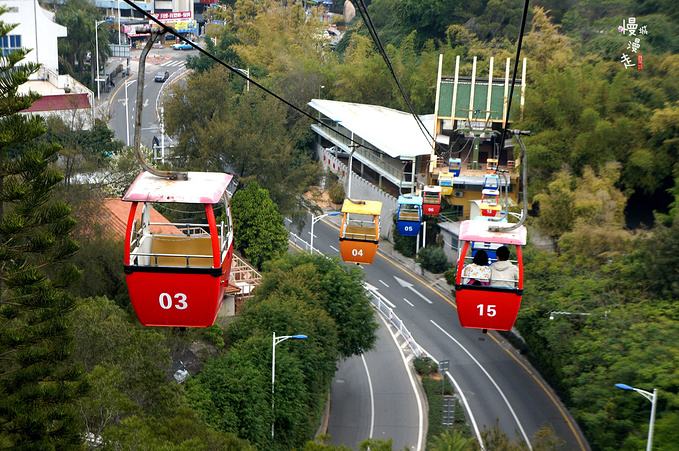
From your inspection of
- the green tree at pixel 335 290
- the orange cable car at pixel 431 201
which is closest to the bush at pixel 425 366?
the green tree at pixel 335 290

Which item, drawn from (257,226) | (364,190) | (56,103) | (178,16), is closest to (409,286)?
(257,226)

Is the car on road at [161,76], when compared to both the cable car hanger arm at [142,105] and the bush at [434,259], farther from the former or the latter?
the cable car hanger arm at [142,105]

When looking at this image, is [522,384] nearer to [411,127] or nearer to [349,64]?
[411,127]

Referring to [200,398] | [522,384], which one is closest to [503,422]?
[522,384]

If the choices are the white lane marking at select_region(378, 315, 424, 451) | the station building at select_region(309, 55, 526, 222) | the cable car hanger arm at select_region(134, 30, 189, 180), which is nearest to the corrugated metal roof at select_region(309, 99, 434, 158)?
the station building at select_region(309, 55, 526, 222)

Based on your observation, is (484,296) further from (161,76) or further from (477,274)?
(161,76)

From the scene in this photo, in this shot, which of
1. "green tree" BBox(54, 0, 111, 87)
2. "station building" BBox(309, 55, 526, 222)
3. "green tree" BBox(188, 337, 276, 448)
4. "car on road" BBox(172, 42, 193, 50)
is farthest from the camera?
"car on road" BBox(172, 42, 193, 50)

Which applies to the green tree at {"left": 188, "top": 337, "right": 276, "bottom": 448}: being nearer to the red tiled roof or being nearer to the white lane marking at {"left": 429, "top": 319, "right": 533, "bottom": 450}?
the white lane marking at {"left": 429, "top": 319, "right": 533, "bottom": 450}
